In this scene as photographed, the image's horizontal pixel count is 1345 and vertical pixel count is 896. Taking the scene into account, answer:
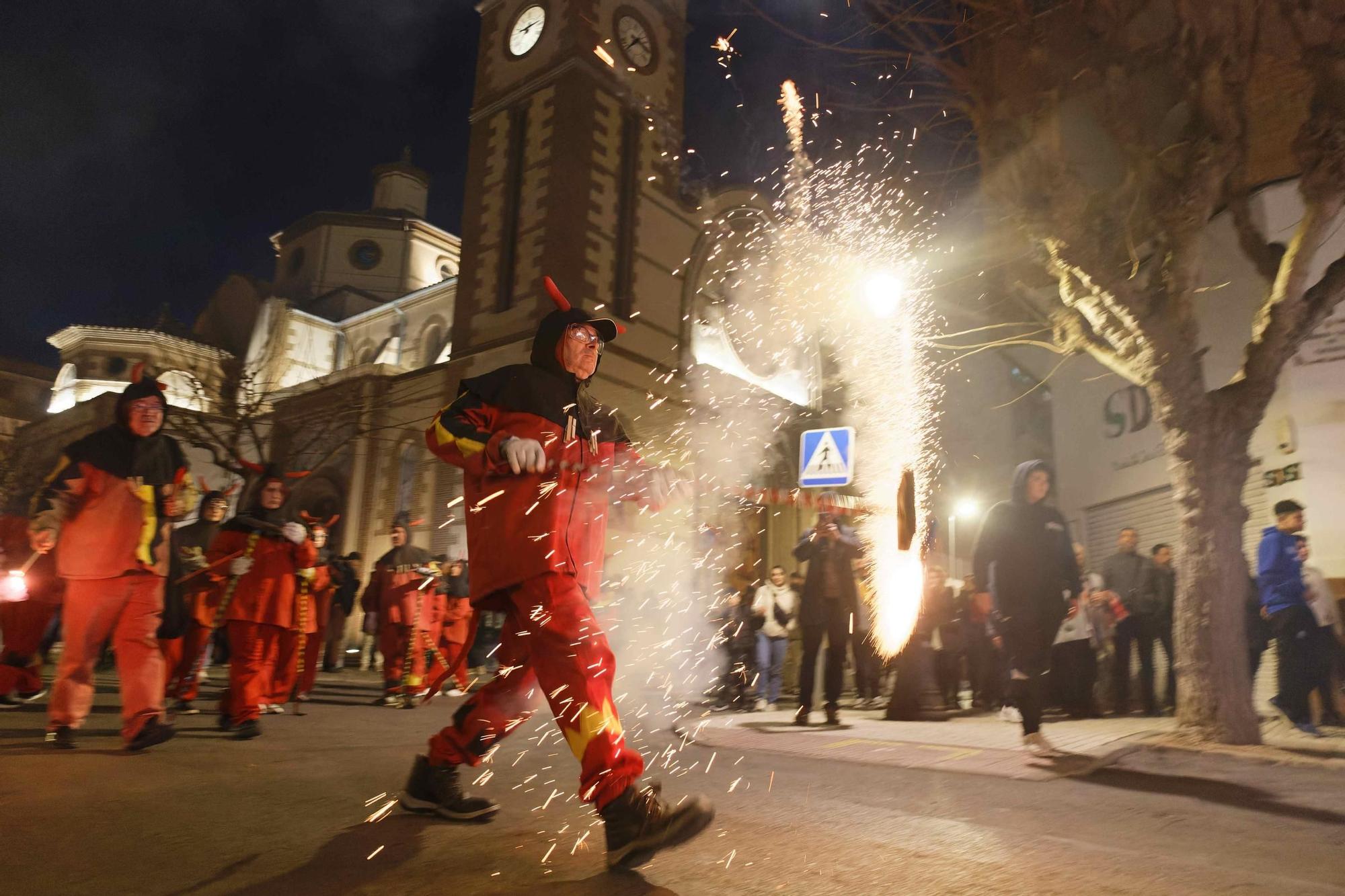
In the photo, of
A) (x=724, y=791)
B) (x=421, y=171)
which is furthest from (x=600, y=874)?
(x=421, y=171)

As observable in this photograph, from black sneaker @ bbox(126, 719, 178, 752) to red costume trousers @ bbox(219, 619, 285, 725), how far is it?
933 millimetres

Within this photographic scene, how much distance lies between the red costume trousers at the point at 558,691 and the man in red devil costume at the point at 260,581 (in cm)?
340

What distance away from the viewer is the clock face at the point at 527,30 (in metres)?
20.7

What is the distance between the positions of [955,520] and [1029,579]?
1821 cm

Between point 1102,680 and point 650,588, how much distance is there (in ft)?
21.9

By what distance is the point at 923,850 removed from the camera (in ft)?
10.8

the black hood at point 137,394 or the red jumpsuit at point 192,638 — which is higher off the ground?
the black hood at point 137,394

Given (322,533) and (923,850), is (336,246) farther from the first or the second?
(923,850)

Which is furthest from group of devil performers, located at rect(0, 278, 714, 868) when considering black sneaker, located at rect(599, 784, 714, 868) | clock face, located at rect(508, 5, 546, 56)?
clock face, located at rect(508, 5, 546, 56)

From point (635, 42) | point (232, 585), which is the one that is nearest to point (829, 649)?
point (232, 585)

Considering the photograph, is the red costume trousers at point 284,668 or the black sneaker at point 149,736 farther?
the red costume trousers at point 284,668

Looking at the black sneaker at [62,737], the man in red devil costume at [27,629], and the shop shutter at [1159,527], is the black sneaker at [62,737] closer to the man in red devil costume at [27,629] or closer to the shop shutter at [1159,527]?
the man in red devil costume at [27,629]

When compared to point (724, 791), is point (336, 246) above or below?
above

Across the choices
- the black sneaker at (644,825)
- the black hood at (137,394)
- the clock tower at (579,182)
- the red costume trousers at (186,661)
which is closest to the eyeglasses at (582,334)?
the black sneaker at (644,825)
